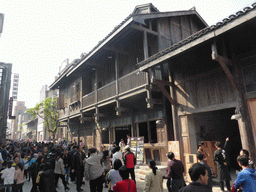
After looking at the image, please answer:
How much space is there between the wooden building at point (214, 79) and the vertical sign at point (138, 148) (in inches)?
96.6

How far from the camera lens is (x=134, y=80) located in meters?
10.7

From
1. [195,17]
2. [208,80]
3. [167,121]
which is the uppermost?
[195,17]

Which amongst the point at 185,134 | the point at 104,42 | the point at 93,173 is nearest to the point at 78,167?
the point at 93,173

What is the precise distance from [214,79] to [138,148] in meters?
5.77

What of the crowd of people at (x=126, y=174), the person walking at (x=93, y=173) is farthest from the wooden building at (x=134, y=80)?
the person walking at (x=93, y=173)

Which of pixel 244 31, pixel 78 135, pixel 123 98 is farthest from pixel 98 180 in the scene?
pixel 78 135

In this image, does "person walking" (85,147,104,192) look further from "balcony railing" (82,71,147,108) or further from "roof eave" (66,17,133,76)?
"roof eave" (66,17,133,76)

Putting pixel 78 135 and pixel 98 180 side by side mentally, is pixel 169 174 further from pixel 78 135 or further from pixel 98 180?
pixel 78 135

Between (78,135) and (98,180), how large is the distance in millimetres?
15987

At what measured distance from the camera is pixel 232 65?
23.2 ft

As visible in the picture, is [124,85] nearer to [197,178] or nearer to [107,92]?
[107,92]

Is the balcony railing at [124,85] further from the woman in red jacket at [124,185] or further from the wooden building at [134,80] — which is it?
the woman in red jacket at [124,185]

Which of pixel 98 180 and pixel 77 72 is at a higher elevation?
pixel 77 72

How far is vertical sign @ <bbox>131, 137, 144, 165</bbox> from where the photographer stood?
10.5 metres
